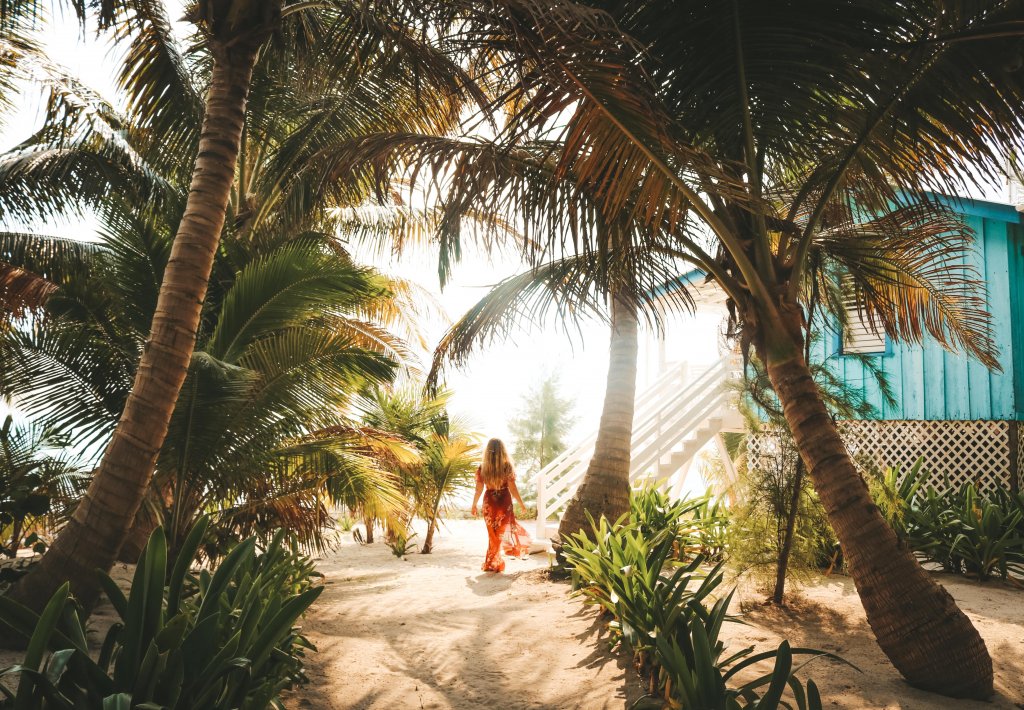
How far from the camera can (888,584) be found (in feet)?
12.6

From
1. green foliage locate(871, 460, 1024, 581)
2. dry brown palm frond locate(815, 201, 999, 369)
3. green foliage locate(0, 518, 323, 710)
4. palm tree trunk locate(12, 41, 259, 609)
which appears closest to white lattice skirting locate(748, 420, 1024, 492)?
green foliage locate(871, 460, 1024, 581)

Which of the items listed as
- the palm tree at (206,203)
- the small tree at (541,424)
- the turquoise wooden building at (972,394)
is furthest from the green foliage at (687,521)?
the small tree at (541,424)

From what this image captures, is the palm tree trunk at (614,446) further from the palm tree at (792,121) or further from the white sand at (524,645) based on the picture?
the palm tree at (792,121)

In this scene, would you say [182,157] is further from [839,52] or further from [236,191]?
[839,52]

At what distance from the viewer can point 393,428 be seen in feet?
38.0

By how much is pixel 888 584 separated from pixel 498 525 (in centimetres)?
561

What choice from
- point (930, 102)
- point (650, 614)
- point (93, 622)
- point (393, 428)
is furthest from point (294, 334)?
point (393, 428)

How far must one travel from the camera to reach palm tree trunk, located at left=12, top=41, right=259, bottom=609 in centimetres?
390

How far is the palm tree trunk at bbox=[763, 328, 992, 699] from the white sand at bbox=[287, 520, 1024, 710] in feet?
0.55

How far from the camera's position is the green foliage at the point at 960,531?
23.0ft

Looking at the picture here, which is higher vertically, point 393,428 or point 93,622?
point 393,428

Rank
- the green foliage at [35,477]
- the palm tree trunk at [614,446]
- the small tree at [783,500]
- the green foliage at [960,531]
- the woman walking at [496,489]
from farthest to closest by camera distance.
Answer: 1. the woman walking at [496,489]
2. the palm tree trunk at [614,446]
3. the green foliage at [960,531]
4. the small tree at [783,500]
5. the green foliage at [35,477]

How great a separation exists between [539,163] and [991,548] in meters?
6.45

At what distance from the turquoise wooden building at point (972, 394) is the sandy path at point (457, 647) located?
6149mm
